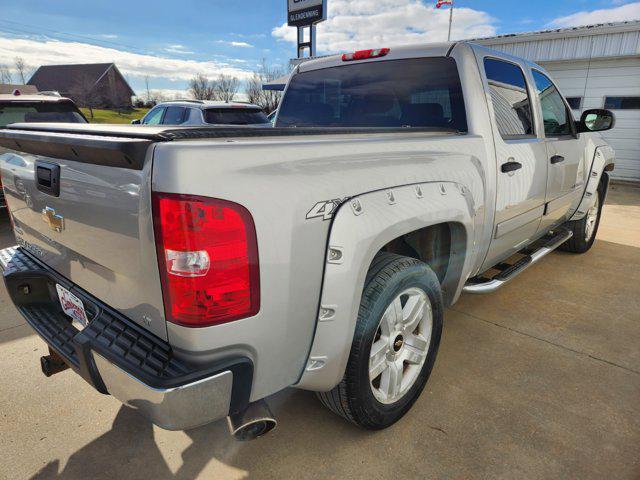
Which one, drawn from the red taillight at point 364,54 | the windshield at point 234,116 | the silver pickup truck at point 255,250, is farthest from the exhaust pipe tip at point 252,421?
the windshield at point 234,116

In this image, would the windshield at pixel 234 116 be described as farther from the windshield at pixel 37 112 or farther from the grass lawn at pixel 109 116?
the grass lawn at pixel 109 116

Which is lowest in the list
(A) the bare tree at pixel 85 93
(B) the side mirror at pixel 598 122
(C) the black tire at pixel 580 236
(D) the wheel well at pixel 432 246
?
(C) the black tire at pixel 580 236

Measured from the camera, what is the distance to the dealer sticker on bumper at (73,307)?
1763 mm

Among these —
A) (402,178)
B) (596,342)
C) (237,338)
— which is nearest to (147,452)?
(237,338)

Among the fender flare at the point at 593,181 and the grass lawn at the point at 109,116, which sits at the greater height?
the grass lawn at the point at 109,116

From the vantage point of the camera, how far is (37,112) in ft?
18.4

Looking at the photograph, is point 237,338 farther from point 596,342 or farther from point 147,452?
point 596,342

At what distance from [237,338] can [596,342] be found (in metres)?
2.80

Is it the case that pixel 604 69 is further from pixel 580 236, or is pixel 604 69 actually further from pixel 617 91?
pixel 580 236

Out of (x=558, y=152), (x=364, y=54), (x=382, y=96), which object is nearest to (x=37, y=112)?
(x=364, y=54)

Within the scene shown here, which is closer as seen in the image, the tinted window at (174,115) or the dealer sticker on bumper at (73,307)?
the dealer sticker on bumper at (73,307)

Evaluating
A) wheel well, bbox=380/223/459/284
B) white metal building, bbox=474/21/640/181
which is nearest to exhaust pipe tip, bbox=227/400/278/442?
wheel well, bbox=380/223/459/284

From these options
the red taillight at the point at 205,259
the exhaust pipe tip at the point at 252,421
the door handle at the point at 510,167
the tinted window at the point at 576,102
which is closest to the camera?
the red taillight at the point at 205,259

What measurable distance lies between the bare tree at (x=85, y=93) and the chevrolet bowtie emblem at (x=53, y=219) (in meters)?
50.9
